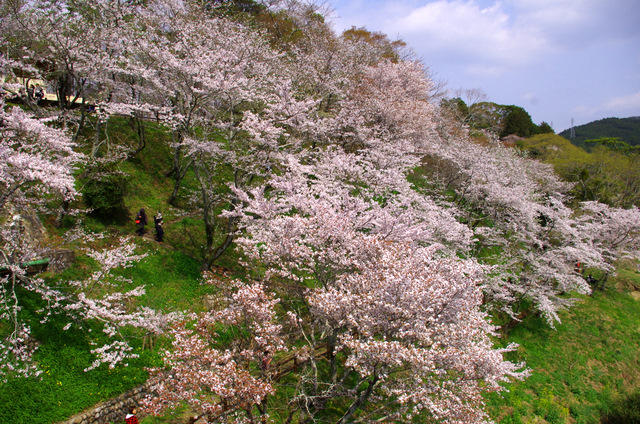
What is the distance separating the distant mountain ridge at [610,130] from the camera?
76.0m

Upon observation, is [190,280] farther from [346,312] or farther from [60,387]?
[346,312]

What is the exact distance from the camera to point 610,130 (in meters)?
81.1

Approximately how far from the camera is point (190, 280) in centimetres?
1212

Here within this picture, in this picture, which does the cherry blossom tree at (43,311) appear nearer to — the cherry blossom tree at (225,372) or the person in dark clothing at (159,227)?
the cherry blossom tree at (225,372)

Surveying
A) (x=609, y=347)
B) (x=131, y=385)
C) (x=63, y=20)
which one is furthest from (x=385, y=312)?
(x=609, y=347)

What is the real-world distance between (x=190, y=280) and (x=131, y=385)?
4.17 metres

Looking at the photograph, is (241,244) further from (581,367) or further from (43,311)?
(581,367)

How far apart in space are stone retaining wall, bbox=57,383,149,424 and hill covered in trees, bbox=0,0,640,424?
23 centimetres

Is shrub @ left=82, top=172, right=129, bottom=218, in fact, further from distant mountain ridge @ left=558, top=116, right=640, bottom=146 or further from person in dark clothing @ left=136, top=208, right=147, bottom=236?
distant mountain ridge @ left=558, top=116, right=640, bottom=146

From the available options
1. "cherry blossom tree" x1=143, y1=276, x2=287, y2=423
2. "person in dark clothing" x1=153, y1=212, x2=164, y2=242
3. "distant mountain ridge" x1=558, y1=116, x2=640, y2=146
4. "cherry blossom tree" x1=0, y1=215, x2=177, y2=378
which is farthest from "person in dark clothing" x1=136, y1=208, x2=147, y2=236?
"distant mountain ridge" x1=558, y1=116, x2=640, y2=146

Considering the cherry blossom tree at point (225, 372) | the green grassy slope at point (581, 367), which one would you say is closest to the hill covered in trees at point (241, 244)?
the cherry blossom tree at point (225, 372)

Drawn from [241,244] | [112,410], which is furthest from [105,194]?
[112,410]

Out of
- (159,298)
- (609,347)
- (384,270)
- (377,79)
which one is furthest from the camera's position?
(377,79)

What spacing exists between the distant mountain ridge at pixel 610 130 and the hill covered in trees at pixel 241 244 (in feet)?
243
